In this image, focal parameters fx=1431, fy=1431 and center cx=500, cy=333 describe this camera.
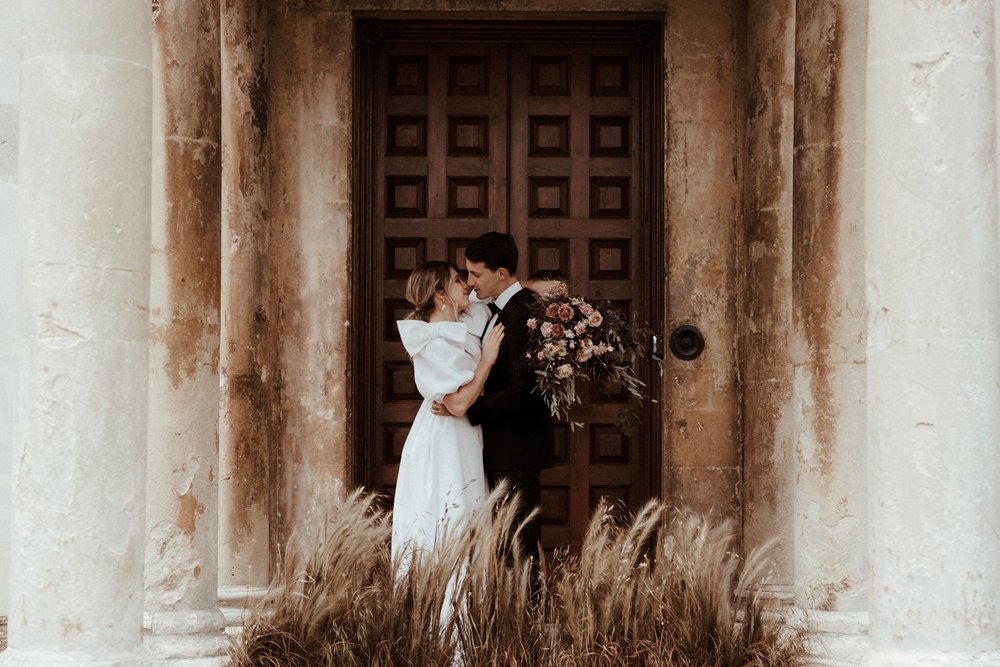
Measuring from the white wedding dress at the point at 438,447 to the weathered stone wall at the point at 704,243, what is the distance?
2.14 metres

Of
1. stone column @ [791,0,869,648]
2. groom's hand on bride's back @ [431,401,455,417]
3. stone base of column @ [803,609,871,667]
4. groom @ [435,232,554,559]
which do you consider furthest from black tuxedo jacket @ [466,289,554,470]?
stone base of column @ [803,609,871,667]

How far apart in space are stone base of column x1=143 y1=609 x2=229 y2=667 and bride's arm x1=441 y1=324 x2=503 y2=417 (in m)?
1.70

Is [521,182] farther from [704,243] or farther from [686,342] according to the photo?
[686,342]

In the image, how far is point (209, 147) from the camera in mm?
8164

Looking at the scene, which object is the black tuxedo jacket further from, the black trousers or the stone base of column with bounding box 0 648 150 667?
the stone base of column with bounding box 0 648 150 667

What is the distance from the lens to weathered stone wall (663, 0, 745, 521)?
9.63m

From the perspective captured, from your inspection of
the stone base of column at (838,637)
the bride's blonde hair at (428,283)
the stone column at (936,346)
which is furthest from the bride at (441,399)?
the stone column at (936,346)

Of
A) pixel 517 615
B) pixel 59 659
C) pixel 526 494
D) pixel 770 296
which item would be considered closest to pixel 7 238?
pixel 526 494

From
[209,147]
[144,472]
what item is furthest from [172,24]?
[144,472]

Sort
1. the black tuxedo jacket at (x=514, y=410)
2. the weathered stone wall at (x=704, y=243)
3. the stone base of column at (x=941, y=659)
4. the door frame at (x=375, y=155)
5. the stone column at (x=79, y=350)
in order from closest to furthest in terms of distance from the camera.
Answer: the stone base of column at (x=941, y=659), the stone column at (x=79, y=350), the black tuxedo jacket at (x=514, y=410), the weathered stone wall at (x=704, y=243), the door frame at (x=375, y=155)

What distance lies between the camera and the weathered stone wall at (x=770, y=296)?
9.24 m

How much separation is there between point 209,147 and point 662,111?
326cm

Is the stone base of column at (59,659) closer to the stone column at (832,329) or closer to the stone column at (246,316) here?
the stone column at (246,316)

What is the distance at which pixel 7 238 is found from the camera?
9445 millimetres
